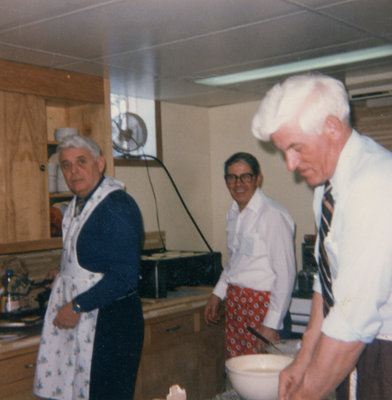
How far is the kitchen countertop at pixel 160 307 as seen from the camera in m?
2.47

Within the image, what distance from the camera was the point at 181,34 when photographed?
2.40 m

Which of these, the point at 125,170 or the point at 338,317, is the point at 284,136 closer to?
the point at 338,317

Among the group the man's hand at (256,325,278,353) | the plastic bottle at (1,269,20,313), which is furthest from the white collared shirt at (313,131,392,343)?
the plastic bottle at (1,269,20,313)

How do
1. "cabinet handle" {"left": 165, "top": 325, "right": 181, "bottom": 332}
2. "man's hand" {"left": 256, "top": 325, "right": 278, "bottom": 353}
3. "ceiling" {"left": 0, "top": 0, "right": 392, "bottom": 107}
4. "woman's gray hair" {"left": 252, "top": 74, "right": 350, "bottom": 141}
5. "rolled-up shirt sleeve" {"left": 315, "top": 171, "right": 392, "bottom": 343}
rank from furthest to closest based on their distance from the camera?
"cabinet handle" {"left": 165, "top": 325, "right": 181, "bottom": 332} < "man's hand" {"left": 256, "top": 325, "right": 278, "bottom": 353} < "ceiling" {"left": 0, "top": 0, "right": 392, "bottom": 107} < "woman's gray hair" {"left": 252, "top": 74, "right": 350, "bottom": 141} < "rolled-up shirt sleeve" {"left": 315, "top": 171, "right": 392, "bottom": 343}

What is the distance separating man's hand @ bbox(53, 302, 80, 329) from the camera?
7.56 feet

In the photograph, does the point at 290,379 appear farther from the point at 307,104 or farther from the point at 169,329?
the point at 169,329

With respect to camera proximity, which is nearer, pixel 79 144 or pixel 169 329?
pixel 79 144

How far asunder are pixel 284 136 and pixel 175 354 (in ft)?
7.32

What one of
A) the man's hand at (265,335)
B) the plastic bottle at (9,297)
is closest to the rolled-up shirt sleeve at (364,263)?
the man's hand at (265,335)

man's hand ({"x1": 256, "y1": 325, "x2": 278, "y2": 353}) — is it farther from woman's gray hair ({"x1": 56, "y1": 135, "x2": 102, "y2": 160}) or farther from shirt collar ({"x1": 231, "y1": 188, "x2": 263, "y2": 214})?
woman's gray hair ({"x1": 56, "y1": 135, "x2": 102, "y2": 160})

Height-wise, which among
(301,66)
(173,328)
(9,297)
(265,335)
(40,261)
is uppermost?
(301,66)

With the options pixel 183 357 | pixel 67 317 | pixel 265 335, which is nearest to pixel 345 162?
pixel 67 317

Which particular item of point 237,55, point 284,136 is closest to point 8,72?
point 237,55

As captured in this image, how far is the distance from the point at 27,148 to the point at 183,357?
146 centimetres
